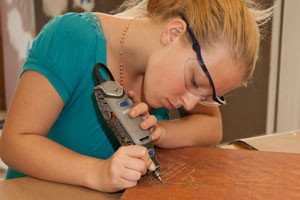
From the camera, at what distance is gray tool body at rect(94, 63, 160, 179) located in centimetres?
68

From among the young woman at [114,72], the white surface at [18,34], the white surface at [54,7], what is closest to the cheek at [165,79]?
the young woman at [114,72]

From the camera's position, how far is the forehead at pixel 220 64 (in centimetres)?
72

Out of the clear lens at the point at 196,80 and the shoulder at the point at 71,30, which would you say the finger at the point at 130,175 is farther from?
the shoulder at the point at 71,30

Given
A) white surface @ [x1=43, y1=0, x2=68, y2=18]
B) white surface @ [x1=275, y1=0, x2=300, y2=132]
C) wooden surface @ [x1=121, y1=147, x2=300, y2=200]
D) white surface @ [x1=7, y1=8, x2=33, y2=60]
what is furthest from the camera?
white surface @ [x1=275, y1=0, x2=300, y2=132]

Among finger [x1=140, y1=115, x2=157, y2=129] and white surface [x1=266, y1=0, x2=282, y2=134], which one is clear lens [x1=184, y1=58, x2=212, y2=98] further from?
white surface [x1=266, y1=0, x2=282, y2=134]

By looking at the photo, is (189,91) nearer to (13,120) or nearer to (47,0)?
(13,120)

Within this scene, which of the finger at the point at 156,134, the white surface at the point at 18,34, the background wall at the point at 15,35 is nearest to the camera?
the finger at the point at 156,134

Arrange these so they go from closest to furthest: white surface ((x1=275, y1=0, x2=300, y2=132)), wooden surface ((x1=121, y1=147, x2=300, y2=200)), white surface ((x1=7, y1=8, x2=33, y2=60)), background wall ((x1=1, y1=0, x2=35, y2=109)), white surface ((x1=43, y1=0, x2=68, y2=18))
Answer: wooden surface ((x1=121, y1=147, x2=300, y2=200)), white surface ((x1=43, y1=0, x2=68, y2=18)), background wall ((x1=1, y1=0, x2=35, y2=109)), white surface ((x1=7, y1=8, x2=33, y2=60)), white surface ((x1=275, y1=0, x2=300, y2=132))

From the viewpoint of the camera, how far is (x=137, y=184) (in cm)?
66

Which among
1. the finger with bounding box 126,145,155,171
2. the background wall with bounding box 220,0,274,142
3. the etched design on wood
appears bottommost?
the background wall with bounding box 220,0,274,142

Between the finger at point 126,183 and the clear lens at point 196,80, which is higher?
the clear lens at point 196,80

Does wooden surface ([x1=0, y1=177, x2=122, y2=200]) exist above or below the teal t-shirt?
below

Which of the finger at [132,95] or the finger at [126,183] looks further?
the finger at [132,95]

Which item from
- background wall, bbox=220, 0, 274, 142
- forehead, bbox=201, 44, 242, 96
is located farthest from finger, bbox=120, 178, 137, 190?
background wall, bbox=220, 0, 274, 142
